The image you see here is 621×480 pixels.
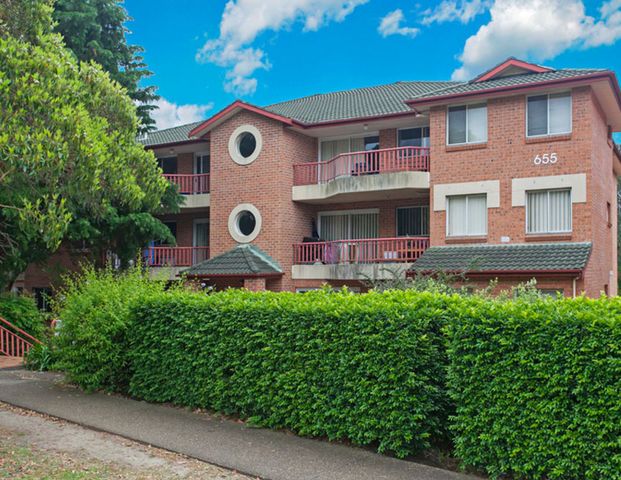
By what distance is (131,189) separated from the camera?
11.0 metres

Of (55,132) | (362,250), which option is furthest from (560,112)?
(55,132)

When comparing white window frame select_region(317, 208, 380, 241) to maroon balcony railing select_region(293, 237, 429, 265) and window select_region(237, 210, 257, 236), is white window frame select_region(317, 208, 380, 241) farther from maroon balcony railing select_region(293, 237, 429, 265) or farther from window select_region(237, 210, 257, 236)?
window select_region(237, 210, 257, 236)

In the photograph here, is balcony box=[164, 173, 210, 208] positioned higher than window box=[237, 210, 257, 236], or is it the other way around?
balcony box=[164, 173, 210, 208]

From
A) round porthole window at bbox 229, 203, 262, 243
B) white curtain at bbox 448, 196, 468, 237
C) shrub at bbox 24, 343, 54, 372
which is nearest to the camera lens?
shrub at bbox 24, 343, 54, 372

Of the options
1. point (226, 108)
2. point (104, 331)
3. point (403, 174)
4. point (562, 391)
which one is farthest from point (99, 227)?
point (562, 391)

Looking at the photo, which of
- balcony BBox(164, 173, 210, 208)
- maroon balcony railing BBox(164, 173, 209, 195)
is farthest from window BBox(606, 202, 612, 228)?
maroon balcony railing BBox(164, 173, 209, 195)

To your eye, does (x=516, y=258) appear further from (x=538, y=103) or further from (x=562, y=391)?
(x=562, y=391)

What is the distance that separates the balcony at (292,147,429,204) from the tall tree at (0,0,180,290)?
10502mm

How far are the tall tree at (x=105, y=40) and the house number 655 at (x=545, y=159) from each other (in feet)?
46.1

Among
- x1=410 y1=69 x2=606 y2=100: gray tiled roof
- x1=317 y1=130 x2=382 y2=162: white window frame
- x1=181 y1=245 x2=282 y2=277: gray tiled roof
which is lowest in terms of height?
x1=181 y1=245 x2=282 y2=277: gray tiled roof

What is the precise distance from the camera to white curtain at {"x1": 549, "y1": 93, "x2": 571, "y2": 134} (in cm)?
1880

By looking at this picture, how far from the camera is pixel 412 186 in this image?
2117 cm

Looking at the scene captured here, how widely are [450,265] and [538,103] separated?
573 cm

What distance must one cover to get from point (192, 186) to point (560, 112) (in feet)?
49.8
